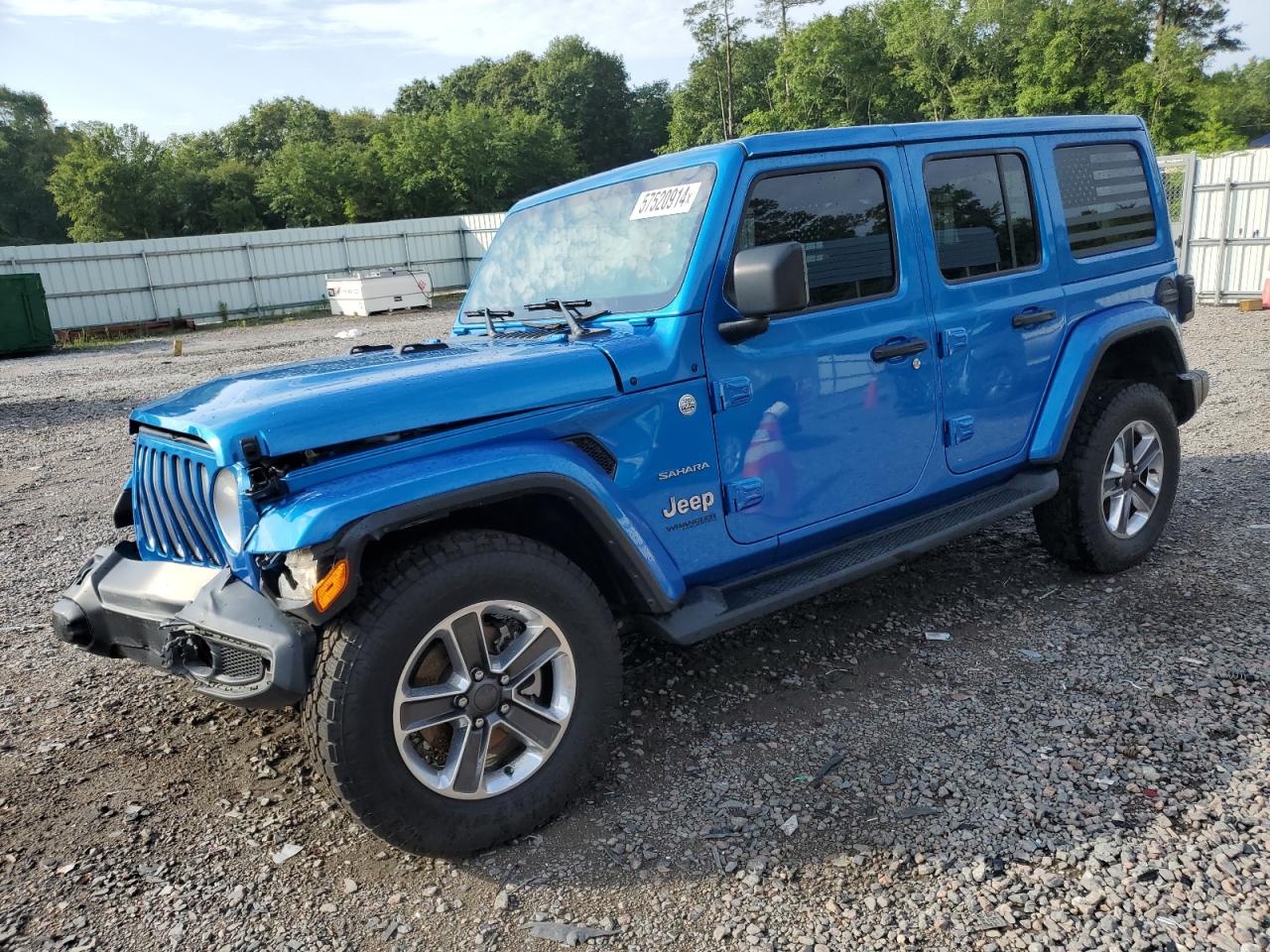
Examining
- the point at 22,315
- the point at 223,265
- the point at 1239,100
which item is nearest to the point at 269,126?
the point at 223,265

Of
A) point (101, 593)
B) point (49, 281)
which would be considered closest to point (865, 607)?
point (101, 593)

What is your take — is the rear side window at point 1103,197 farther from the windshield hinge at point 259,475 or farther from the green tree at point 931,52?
the green tree at point 931,52

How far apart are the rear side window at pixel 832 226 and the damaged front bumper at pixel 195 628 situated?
2.00m

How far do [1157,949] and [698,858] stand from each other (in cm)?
119

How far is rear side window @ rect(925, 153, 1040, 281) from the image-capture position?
381 cm

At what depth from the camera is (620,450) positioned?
296 centimetres

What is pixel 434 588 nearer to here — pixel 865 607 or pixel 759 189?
pixel 759 189

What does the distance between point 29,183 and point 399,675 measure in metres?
61.1

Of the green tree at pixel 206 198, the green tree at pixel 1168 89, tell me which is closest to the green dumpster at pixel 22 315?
the green tree at pixel 206 198

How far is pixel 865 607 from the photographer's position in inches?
173

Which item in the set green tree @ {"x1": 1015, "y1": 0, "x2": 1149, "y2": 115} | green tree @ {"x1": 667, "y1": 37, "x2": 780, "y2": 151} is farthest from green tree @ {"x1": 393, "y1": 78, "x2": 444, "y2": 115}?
green tree @ {"x1": 1015, "y1": 0, "x2": 1149, "y2": 115}

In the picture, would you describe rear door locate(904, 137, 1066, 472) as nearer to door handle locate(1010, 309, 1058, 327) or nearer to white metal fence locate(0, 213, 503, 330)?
door handle locate(1010, 309, 1058, 327)

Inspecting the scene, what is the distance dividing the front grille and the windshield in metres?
1.43

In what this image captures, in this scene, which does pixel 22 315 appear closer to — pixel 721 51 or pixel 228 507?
pixel 228 507
